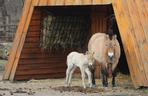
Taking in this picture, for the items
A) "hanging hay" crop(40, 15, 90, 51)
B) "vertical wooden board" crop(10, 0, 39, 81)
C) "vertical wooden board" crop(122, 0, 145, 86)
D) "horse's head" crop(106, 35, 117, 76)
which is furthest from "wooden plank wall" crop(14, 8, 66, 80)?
"vertical wooden board" crop(122, 0, 145, 86)

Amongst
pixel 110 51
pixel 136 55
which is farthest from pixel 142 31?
pixel 110 51

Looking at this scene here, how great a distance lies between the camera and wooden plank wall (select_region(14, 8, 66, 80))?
17969 mm

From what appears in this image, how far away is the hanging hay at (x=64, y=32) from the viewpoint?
18344 mm

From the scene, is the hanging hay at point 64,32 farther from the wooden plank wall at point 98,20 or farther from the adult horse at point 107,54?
the adult horse at point 107,54

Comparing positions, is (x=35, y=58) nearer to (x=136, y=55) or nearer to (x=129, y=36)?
(x=129, y=36)

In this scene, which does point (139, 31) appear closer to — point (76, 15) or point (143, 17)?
point (143, 17)

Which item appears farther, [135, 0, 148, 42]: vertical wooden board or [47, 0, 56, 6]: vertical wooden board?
[47, 0, 56, 6]: vertical wooden board

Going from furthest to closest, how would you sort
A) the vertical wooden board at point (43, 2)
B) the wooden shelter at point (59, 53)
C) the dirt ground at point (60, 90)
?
the vertical wooden board at point (43, 2) < the wooden shelter at point (59, 53) < the dirt ground at point (60, 90)

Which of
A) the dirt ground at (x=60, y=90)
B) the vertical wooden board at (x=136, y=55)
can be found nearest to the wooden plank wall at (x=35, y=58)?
the dirt ground at (x=60, y=90)

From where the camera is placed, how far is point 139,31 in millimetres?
15164

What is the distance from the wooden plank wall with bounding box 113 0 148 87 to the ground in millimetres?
490

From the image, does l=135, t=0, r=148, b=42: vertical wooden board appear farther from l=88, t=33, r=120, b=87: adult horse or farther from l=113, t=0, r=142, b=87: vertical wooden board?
l=88, t=33, r=120, b=87: adult horse

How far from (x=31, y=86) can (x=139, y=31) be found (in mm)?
3601

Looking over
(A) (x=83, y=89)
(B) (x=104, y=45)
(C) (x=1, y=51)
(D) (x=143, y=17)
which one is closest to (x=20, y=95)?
(A) (x=83, y=89)
